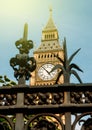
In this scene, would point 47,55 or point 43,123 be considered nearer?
point 43,123

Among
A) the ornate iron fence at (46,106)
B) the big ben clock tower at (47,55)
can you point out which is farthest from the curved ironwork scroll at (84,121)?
the big ben clock tower at (47,55)

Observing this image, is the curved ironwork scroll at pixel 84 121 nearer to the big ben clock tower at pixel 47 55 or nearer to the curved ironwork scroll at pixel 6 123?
the curved ironwork scroll at pixel 6 123

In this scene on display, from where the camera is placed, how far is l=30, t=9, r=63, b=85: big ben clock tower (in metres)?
95.1

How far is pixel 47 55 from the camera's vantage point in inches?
3944

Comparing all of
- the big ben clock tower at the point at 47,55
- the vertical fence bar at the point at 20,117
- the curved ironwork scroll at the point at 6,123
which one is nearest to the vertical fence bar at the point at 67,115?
the vertical fence bar at the point at 20,117

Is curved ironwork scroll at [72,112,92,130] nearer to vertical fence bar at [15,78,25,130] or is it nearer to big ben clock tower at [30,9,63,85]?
vertical fence bar at [15,78,25,130]

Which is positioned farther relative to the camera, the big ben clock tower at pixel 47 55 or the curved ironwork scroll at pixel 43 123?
the big ben clock tower at pixel 47 55

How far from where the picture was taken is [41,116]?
5996 mm

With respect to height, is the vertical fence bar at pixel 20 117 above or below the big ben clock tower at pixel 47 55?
below

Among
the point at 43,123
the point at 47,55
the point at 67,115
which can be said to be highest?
the point at 47,55

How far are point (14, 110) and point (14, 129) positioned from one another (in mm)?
306

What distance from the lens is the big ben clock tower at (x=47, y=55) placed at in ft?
312

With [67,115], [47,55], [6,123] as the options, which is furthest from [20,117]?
[47,55]

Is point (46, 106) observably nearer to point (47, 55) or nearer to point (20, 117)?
point (20, 117)
